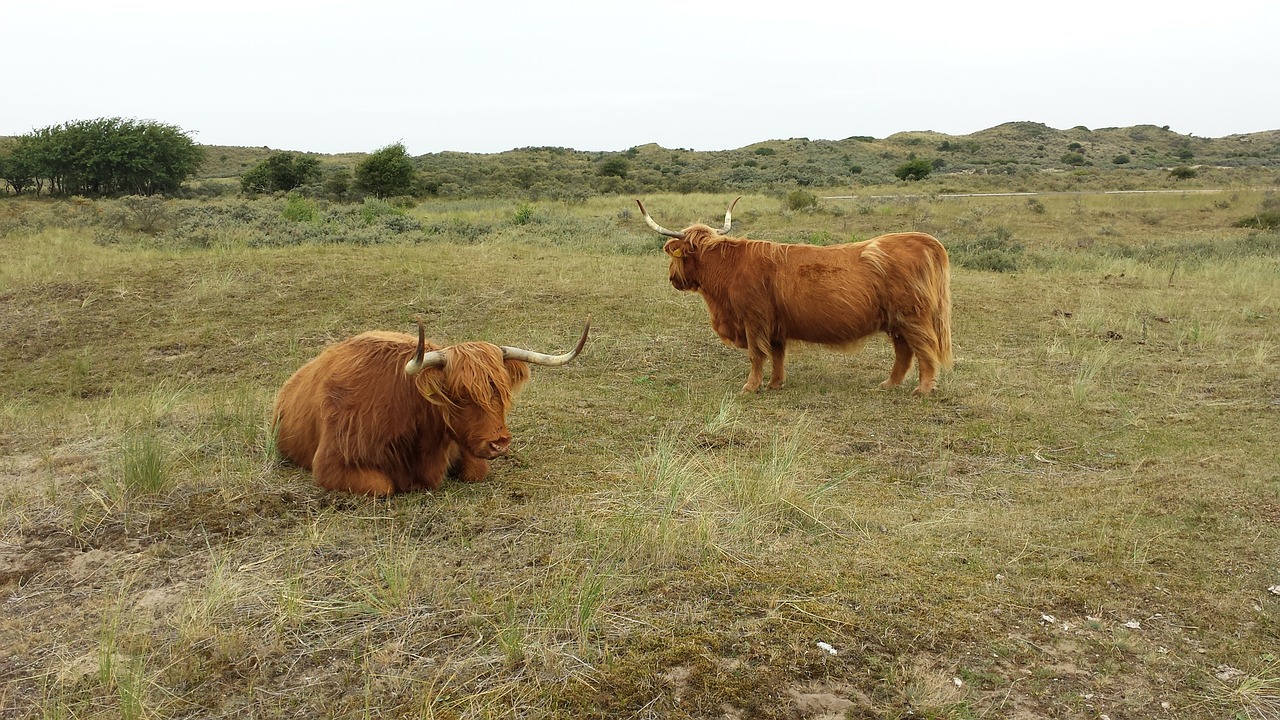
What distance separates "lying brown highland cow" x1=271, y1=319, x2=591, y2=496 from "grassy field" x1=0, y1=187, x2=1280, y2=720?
22cm

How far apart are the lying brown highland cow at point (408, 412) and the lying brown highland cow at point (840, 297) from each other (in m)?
3.16

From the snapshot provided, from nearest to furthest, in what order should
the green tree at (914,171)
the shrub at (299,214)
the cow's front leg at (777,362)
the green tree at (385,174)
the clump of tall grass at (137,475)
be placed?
1. the clump of tall grass at (137,475)
2. the cow's front leg at (777,362)
3. the shrub at (299,214)
4. the green tree at (385,174)
5. the green tree at (914,171)

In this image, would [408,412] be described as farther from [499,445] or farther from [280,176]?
[280,176]

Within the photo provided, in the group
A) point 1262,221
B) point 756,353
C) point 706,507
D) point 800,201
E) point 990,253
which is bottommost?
point 706,507

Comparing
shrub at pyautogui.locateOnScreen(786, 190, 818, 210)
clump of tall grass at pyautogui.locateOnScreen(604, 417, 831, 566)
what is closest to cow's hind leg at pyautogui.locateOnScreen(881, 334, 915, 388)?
clump of tall grass at pyautogui.locateOnScreen(604, 417, 831, 566)

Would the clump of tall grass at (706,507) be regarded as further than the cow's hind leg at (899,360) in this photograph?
No

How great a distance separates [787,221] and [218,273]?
13333 mm

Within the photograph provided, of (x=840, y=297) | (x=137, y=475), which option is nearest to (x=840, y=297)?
(x=840, y=297)

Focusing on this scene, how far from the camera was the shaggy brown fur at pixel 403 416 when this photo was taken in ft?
14.5

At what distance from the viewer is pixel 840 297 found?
715 centimetres

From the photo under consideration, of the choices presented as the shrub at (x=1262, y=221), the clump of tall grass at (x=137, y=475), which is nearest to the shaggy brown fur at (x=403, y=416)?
the clump of tall grass at (x=137, y=475)

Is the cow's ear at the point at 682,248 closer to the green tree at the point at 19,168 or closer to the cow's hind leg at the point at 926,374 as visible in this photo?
the cow's hind leg at the point at 926,374

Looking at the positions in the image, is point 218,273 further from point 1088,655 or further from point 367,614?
point 1088,655

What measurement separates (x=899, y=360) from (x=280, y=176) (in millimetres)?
27923
